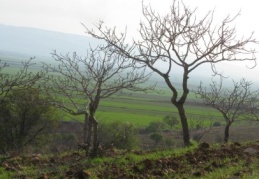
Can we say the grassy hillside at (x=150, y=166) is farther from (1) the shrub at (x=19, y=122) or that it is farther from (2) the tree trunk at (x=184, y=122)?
(1) the shrub at (x=19, y=122)

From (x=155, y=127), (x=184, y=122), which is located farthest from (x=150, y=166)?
(x=155, y=127)

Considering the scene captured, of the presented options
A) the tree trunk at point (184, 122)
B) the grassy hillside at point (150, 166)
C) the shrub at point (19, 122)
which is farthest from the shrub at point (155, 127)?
the grassy hillside at point (150, 166)

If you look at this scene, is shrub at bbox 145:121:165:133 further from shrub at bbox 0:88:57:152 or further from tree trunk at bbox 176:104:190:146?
tree trunk at bbox 176:104:190:146

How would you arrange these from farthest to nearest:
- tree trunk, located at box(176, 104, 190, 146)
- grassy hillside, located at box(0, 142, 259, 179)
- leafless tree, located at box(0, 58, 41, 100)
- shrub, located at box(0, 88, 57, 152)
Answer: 1. shrub, located at box(0, 88, 57, 152)
2. leafless tree, located at box(0, 58, 41, 100)
3. tree trunk, located at box(176, 104, 190, 146)
4. grassy hillside, located at box(0, 142, 259, 179)

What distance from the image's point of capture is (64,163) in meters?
9.59

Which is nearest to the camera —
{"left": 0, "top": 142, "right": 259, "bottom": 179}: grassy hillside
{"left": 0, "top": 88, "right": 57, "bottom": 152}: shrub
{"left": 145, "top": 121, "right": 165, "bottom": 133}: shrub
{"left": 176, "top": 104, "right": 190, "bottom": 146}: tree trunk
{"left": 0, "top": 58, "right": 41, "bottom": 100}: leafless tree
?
{"left": 0, "top": 142, "right": 259, "bottom": 179}: grassy hillside

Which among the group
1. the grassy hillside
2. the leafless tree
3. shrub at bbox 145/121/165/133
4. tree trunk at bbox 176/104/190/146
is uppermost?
the leafless tree

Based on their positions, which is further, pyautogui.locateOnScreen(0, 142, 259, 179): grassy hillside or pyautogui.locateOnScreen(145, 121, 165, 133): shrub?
pyautogui.locateOnScreen(145, 121, 165, 133): shrub

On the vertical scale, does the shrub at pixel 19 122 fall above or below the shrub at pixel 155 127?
above

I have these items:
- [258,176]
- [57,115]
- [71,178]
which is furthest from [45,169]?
[57,115]

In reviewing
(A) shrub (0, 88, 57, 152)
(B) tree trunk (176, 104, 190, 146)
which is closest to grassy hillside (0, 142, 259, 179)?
(B) tree trunk (176, 104, 190, 146)

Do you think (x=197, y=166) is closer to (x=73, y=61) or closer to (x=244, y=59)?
(x=244, y=59)

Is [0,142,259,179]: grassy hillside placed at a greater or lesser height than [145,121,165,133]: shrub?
greater

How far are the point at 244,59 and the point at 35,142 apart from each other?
23.4 metres
